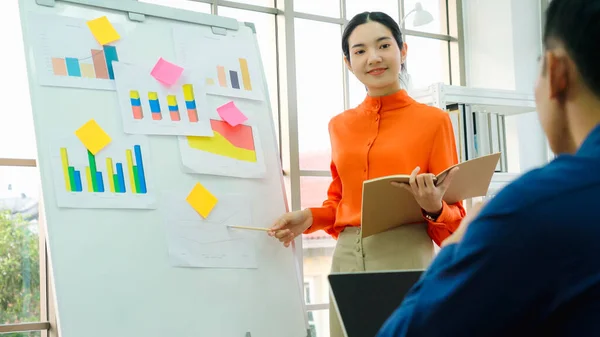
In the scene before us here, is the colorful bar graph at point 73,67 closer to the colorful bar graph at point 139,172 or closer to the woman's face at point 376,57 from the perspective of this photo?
the colorful bar graph at point 139,172

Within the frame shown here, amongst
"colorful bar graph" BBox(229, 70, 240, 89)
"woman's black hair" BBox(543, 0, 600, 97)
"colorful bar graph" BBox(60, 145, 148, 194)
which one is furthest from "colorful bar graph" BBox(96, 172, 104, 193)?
"woman's black hair" BBox(543, 0, 600, 97)

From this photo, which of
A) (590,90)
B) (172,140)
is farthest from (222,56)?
(590,90)

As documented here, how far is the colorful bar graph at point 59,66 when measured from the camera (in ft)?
6.05

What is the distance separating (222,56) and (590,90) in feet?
5.34

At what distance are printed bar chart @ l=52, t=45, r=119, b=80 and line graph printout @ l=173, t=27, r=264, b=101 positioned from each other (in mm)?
228

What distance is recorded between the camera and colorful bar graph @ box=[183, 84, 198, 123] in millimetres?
2037

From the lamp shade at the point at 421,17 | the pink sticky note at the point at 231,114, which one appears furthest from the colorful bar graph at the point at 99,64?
the lamp shade at the point at 421,17

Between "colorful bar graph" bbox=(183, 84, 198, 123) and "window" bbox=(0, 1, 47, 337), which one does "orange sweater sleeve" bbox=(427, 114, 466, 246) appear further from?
"window" bbox=(0, 1, 47, 337)

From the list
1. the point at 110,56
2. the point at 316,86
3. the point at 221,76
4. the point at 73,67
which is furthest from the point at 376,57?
the point at 316,86

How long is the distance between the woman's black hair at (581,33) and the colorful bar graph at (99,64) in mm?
1486

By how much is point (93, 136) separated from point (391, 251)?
957 millimetres

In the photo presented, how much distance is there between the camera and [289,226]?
2.10 meters

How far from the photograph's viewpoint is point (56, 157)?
1.77 meters

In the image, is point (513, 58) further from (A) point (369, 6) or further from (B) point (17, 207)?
(B) point (17, 207)
